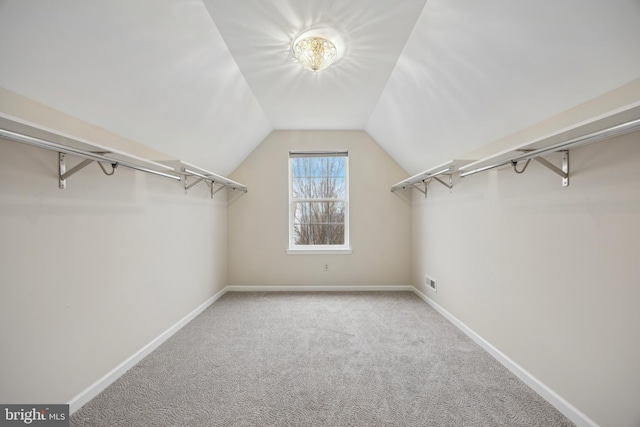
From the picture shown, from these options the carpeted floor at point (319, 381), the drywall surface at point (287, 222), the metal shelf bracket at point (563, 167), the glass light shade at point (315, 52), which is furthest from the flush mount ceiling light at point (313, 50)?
the carpeted floor at point (319, 381)

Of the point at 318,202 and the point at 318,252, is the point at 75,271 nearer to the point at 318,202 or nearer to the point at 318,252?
the point at 318,252

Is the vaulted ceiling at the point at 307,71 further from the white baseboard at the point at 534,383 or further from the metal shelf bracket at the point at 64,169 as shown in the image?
the white baseboard at the point at 534,383

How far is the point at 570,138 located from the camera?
120 cm

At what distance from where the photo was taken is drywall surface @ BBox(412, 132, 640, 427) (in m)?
1.15

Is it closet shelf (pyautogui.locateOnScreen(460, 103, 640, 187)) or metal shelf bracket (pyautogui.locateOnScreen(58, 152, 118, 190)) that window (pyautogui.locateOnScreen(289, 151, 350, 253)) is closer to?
closet shelf (pyautogui.locateOnScreen(460, 103, 640, 187))

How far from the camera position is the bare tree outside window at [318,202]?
385 centimetres

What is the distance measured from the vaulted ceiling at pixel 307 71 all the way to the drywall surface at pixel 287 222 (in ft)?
3.67

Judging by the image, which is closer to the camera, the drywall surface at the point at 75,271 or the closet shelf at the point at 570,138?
the closet shelf at the point at 570,138

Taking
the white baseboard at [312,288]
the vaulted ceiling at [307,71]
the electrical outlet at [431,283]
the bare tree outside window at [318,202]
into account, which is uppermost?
the vaulted ceiling at [307,71]

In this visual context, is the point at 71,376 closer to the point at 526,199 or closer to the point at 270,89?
the point at 270,89

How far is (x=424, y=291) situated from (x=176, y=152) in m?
3.24

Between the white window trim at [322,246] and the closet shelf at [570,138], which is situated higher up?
the closet shelf at [570,138]

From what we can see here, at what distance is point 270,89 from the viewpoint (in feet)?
8.08

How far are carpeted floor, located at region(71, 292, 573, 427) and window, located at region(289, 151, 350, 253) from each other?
1.40 meters
